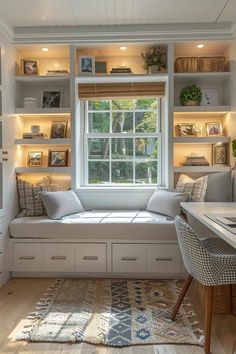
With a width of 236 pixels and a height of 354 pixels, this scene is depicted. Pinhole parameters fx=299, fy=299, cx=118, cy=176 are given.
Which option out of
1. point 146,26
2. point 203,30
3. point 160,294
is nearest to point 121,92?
point 146,26

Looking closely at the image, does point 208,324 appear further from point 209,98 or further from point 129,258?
point 209,98

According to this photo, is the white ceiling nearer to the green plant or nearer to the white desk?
the green plant

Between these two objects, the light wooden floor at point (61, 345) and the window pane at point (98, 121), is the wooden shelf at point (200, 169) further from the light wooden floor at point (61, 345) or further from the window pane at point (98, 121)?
the light wooden floor at point (61, 345)

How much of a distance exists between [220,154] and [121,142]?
3.80 ft

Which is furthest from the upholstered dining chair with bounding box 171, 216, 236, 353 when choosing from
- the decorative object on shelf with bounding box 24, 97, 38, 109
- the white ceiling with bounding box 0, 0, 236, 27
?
the decorative object on shelf with bounding box 24, 97, 38, 109

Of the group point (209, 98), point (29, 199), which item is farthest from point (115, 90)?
point (29, 199)

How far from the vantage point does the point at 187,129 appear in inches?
134

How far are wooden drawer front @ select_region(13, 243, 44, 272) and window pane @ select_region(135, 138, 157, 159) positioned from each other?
1566mm

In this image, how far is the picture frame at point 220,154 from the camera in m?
3.34

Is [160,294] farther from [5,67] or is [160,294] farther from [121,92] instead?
[5,67]

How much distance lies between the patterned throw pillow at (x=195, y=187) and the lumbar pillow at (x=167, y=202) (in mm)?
124

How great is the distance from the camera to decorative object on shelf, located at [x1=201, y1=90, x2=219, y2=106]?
339 cm

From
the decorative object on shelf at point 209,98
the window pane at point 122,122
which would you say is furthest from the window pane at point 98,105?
the decorative object on shelf at point 209,98

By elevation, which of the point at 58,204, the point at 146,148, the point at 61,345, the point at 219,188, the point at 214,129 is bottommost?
the point at 61,345
